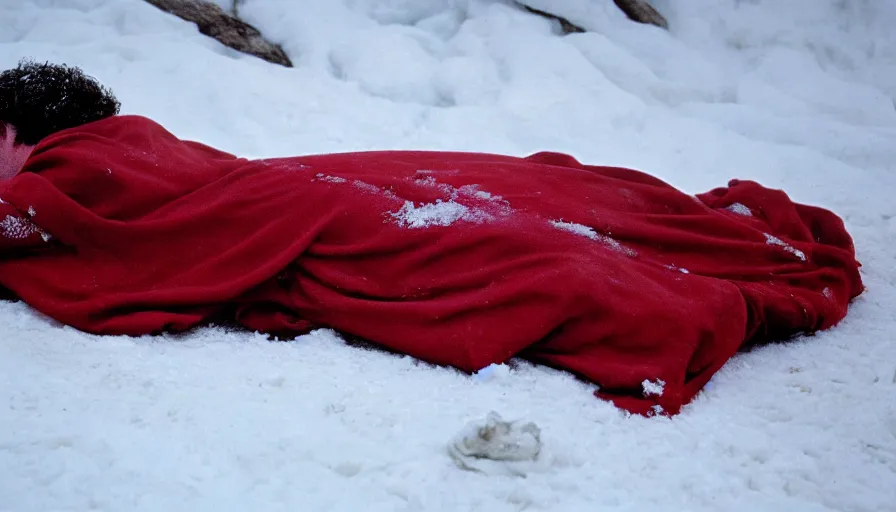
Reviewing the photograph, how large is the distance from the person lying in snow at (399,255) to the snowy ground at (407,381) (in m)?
0.06

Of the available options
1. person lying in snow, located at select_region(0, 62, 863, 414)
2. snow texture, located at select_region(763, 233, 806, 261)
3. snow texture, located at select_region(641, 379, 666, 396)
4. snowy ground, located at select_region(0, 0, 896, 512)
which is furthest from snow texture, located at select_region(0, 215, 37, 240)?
snow texture, located at select_region(763, 233, 806, 261)

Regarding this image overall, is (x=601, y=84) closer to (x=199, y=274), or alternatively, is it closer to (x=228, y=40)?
(x=228, y=40)

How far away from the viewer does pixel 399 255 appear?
1.17 m

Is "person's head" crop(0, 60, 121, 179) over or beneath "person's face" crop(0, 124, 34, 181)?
over

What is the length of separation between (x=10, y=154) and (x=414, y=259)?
2.90 ft

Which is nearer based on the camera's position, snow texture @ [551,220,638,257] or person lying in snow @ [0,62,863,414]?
person lying in snow @ [0,62,863,414]

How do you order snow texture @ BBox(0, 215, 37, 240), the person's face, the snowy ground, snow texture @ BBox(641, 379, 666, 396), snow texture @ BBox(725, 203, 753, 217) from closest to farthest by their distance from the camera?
the snowy ground → snow texture @ BBox(641, 379, 666, 396) → snow texture @ BBox(0, 215, 37, 240) → the person's face → snow texture @ BBox(725, 203, 753, 217)

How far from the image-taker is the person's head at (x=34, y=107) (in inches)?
51.8

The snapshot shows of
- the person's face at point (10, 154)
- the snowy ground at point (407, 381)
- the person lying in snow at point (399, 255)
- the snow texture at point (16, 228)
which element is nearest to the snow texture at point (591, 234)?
the person lying in snow at point (399, 255)

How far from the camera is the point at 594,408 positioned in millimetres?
947

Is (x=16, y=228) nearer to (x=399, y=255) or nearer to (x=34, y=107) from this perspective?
(x=34, y=107)

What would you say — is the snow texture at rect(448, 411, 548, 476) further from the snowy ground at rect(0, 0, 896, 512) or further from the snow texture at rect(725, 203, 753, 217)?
the snow texture at rect(725, 203, 753, 217)

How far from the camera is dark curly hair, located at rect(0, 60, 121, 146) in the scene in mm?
1315

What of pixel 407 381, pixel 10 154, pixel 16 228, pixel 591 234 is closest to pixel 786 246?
pixel 591 234
